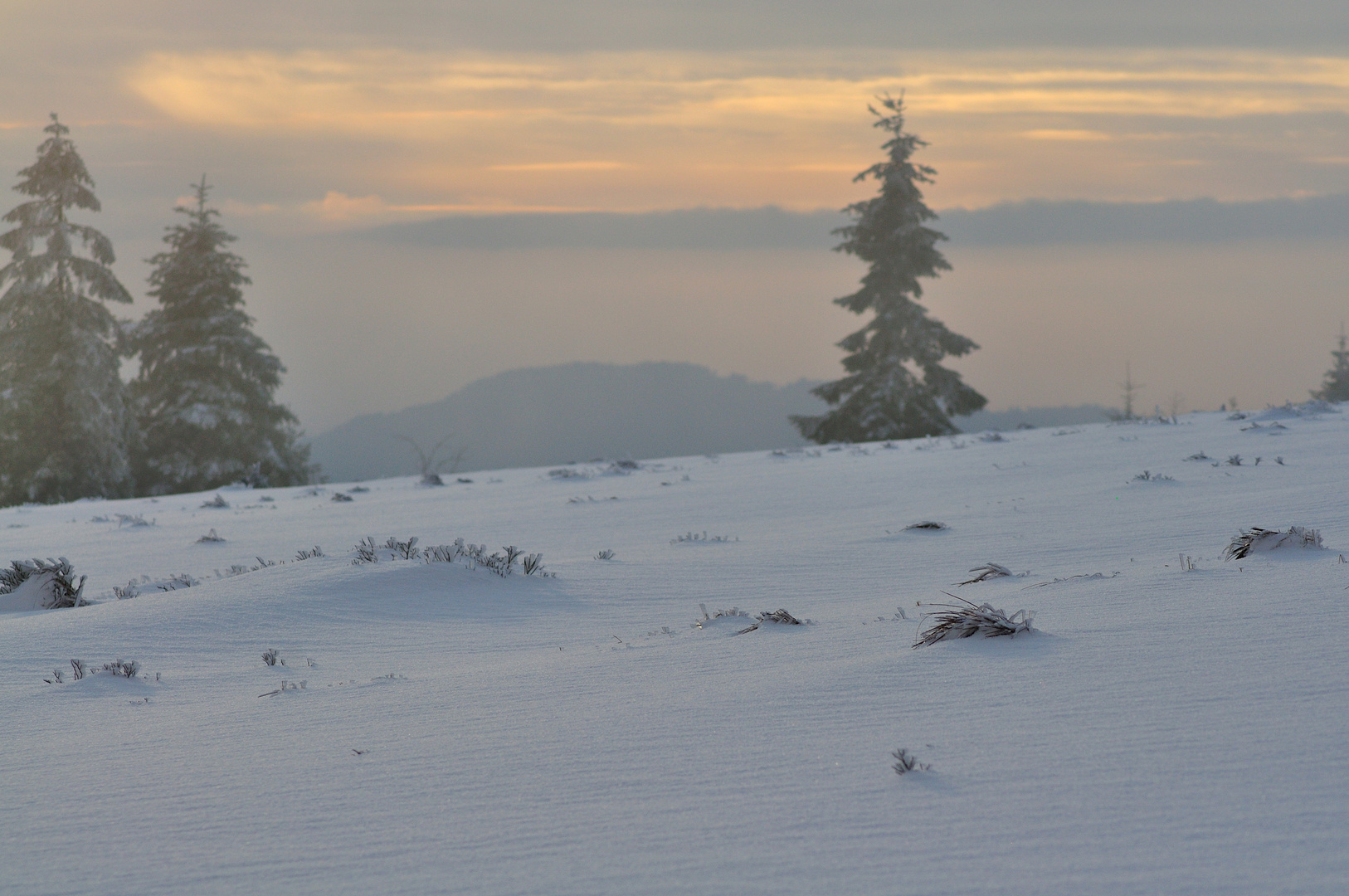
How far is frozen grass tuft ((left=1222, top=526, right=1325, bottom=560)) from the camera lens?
4242 millimetres

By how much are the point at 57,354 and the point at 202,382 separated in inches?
173

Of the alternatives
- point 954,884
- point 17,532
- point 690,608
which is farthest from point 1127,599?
point 17,532

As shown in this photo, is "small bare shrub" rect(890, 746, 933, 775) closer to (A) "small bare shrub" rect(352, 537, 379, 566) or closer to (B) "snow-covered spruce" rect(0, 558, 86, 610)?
(A) "small bare shrub" rect(352, 537, 379, 566)

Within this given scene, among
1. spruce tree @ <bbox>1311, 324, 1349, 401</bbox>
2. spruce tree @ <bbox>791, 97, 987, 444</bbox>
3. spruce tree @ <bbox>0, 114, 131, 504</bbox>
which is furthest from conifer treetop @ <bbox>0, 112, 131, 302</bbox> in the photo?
spruce tree @ <bbox>1311, 324, 1349, 401</bbox>

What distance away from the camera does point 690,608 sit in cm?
459

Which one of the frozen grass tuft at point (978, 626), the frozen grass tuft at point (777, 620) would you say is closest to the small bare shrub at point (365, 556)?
the frozen grass tuft at point (777, 620)

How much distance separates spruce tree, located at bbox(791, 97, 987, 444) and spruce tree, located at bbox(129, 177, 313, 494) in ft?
57.7

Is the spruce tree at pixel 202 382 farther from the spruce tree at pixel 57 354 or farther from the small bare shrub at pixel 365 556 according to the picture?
the small bare shrub at pixel 365 556

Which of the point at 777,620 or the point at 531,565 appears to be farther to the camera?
the point at 531,565

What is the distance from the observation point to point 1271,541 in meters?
4.30

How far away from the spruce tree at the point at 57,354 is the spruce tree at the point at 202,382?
1967 mm

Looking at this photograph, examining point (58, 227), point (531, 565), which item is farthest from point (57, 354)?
point (531, 565)

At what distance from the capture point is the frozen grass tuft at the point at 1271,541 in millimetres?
4242

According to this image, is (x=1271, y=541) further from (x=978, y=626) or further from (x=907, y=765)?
(x=907, y=765)
